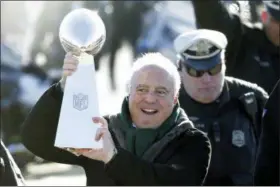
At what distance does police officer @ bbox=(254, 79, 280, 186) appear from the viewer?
3.74 metres

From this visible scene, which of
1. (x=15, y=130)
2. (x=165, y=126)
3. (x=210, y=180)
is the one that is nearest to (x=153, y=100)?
(x=165, y=126)

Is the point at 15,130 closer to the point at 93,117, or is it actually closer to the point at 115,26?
the point at 115,26

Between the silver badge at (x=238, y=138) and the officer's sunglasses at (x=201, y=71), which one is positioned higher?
the officer's sunglasses at (x=201, y=71)

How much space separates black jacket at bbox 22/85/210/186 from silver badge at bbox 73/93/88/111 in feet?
1.49

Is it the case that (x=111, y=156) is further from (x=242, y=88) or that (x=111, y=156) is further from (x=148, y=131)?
(x=242, y=88)

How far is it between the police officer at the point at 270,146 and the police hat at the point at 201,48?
1712 millimetres

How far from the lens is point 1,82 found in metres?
11.0

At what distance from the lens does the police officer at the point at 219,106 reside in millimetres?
5230

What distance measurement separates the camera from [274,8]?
6.21 meters

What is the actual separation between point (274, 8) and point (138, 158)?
98.7 inches

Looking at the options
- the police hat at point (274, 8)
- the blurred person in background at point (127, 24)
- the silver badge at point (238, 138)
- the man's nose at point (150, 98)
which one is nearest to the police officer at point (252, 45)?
the police hat at point (274, 8)

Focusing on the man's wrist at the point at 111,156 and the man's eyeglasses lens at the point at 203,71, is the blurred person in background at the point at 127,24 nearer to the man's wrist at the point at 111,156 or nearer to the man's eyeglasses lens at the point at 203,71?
the man's eyeglasses lens at the point at 203,71

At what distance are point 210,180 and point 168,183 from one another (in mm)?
1134

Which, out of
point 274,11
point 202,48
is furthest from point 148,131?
point 274,11
